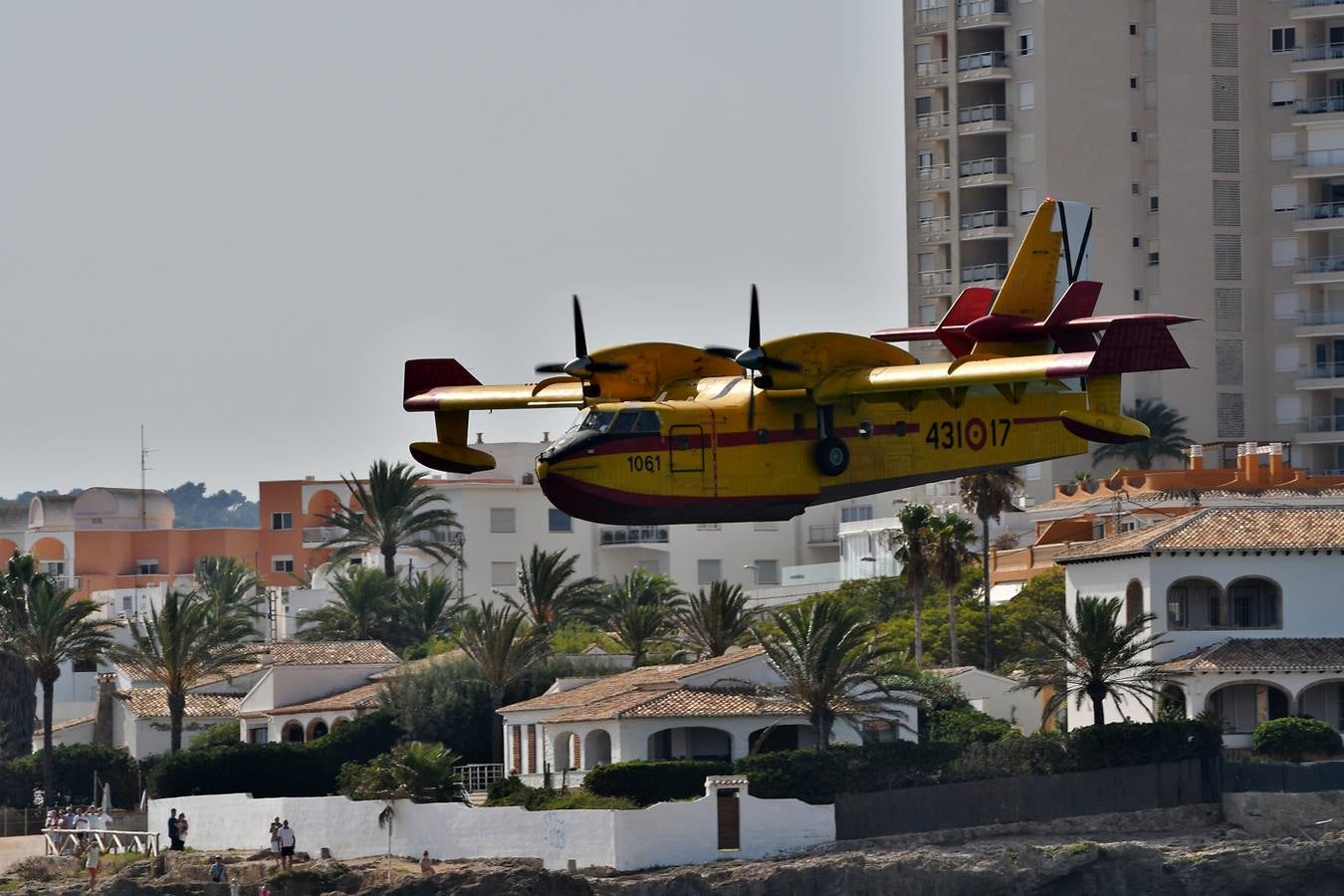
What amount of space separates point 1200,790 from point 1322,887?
5084mm

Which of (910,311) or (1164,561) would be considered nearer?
(1164,561)

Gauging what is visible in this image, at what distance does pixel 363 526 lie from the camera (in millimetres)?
125625

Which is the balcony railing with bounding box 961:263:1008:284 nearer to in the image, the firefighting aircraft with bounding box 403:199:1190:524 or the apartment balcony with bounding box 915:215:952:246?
the apartment balcony with bounding box 915:215:952:246

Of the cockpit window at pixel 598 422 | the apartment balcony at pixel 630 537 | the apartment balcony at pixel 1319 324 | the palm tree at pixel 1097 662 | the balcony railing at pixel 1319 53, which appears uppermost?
the balcony railing at pixel 1319 53

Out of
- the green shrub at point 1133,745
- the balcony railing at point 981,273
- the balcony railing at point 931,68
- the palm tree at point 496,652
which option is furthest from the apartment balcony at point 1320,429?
the green shrub at point 1133,745

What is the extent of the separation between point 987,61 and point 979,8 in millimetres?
3679

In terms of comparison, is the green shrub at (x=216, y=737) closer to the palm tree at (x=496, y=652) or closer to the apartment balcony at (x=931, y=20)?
the palm tree at (x=496, y=652)

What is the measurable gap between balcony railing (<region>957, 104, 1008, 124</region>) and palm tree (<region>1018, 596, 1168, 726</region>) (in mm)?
71185

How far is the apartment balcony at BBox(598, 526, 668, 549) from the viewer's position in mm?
153625

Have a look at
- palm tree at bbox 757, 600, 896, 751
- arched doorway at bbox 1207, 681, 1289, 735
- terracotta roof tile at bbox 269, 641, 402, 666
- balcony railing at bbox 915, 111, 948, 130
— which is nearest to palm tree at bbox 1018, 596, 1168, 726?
arched doorway at bbox 1207, 681, 1289, 735

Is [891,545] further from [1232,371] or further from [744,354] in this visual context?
[744,354]

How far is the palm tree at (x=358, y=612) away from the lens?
4697 inches

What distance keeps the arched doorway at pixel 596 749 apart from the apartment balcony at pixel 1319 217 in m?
82.8

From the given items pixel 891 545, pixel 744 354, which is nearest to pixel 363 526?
pixel 891 545
